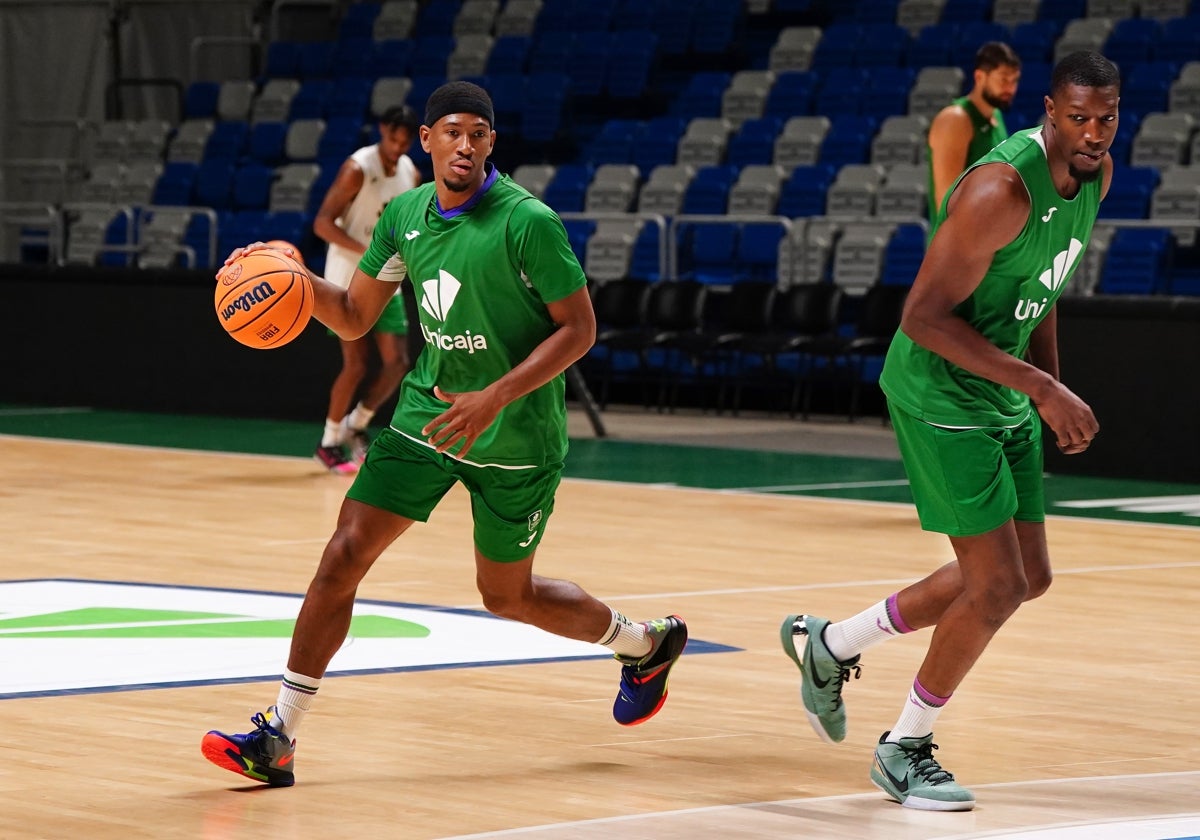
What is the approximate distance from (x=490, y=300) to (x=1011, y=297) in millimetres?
1270

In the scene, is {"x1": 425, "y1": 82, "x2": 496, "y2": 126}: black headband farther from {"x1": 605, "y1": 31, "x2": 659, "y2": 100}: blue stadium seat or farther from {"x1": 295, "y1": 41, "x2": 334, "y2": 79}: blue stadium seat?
{"x1": 295, "y1": 41, "x2": 334, "y2": 79}: blue stadium seat

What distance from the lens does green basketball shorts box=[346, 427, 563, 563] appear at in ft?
17.3

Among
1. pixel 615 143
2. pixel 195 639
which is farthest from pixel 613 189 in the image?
pixel 195 639

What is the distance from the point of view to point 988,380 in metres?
5.00

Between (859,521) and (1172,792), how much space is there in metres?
5.91

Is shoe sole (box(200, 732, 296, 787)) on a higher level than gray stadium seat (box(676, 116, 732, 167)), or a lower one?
higher

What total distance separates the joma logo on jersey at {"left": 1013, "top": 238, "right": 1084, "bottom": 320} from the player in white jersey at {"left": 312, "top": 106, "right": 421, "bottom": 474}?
23.4 ft

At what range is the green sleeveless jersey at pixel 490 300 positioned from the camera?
208 inches

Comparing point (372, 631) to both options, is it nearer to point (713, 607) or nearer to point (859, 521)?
point (713, 607)

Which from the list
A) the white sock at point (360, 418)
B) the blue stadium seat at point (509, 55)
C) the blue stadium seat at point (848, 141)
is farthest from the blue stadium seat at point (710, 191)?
the white sock at point (360, 418)

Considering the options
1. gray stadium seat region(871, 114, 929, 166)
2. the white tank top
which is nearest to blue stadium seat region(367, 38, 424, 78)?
gray stadium seat region(871, 114, 929, 166)

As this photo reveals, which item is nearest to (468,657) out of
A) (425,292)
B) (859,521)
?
(425,292)

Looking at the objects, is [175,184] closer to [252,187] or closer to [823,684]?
[252,187]

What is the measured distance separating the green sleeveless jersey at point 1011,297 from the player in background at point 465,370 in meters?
0.83
